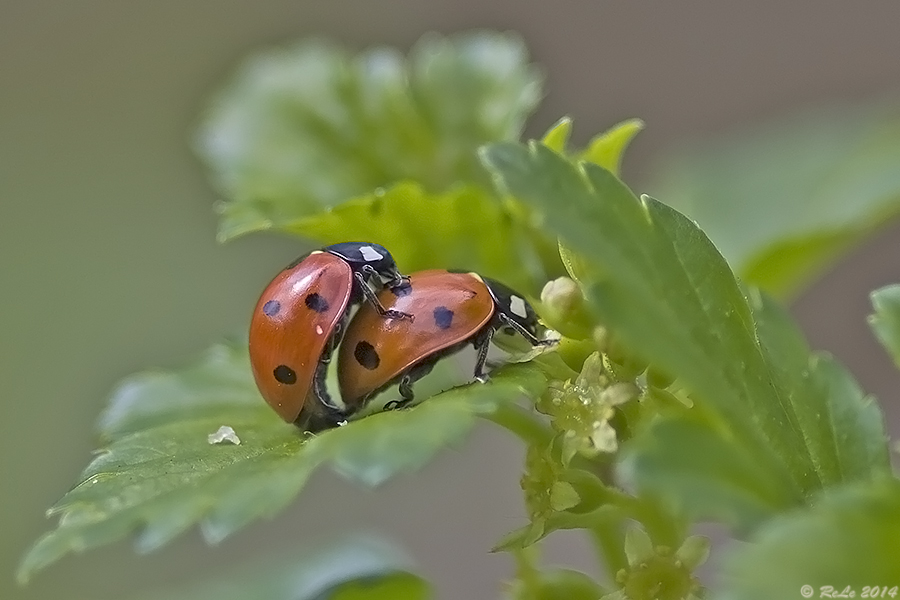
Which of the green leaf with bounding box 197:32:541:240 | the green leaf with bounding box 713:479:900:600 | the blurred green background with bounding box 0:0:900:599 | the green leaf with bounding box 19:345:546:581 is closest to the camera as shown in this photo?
the green leaf with bounding box 713:479:900:600

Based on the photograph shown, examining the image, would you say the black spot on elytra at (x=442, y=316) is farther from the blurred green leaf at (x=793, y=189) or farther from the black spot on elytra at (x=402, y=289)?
the blurred green leaf at (x=793, y=189)

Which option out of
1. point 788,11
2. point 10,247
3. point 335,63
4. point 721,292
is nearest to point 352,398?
point 721,292

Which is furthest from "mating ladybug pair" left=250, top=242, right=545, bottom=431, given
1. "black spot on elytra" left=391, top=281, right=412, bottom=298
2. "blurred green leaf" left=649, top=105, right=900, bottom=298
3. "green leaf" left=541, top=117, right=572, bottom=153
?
"blurred green leaf" left=649, top=105, right=900, bottom=298

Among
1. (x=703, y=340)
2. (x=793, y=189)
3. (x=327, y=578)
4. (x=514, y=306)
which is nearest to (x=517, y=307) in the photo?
(x=514, y=306)

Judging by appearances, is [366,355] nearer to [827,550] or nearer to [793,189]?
[827,550]

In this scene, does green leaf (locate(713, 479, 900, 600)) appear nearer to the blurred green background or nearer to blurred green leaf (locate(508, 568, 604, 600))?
blurred green leaf (locate(508, 568, 604, 600))

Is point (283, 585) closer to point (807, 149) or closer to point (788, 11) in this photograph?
point (807, 149)

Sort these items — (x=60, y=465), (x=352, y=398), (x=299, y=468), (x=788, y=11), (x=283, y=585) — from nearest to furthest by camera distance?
(x=299, y=468) → (x=352, y=398) → (x=283, y=585) → (x=60, y=465) → (x=788, y=11)
